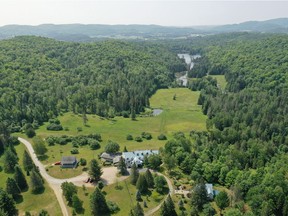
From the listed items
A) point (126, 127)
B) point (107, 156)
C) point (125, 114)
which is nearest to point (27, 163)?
point (107, 156)

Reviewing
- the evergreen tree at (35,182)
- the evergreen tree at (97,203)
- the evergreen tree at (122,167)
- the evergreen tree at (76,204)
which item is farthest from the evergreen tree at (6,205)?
the evergreen tree at (122,167)

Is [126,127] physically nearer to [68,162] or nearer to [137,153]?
[137,153]

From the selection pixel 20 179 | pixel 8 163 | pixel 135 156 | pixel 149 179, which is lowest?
pixel 135 156

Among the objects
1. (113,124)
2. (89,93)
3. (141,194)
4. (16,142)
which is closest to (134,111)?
(113,124)

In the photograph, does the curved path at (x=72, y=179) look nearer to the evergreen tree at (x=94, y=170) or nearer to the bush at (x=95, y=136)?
the evergreen tree at (x=94, y=170)

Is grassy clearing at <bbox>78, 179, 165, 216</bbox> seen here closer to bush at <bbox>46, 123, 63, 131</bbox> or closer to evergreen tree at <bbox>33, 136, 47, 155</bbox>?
evergreen tree at <bbox>33, 136, 47, 155</bbox>

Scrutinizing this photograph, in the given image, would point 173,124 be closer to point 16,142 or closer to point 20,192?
point 16,142
